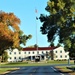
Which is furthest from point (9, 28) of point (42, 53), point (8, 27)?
point (42, 53)

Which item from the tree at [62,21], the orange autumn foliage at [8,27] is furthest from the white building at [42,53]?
the tree at [62,21]

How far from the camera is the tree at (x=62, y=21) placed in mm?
40469

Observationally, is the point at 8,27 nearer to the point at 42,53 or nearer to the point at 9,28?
the point at 9,28

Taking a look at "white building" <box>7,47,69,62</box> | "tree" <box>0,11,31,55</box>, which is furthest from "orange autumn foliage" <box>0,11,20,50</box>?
"white building" <box>7,47,69,62</box>

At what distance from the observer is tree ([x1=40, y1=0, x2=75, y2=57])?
40.5 meters

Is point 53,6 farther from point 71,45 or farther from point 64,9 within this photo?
point 71,45

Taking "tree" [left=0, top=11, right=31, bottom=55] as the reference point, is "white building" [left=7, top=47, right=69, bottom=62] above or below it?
above

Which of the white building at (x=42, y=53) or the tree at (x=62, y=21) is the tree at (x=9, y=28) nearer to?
the tree at (x=62, y=21)

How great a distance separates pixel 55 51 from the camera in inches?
7510

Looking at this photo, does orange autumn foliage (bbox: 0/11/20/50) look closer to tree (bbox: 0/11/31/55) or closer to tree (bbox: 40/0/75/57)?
tree (bbox: 0/11/31/55)

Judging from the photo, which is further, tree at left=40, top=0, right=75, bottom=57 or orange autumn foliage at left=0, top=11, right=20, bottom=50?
orange autumn foliage at left=0, top=11, right=20, bottom=50

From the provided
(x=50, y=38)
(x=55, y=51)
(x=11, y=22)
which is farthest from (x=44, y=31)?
(x=55, y=51)

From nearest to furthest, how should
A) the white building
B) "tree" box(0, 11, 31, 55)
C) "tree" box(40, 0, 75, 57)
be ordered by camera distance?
"tree" box(40, 0, 75, 57) → "tree" box(0, 11, 31, 55) → the white building

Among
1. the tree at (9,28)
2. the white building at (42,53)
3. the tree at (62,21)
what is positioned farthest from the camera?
the white building at (42,53)
